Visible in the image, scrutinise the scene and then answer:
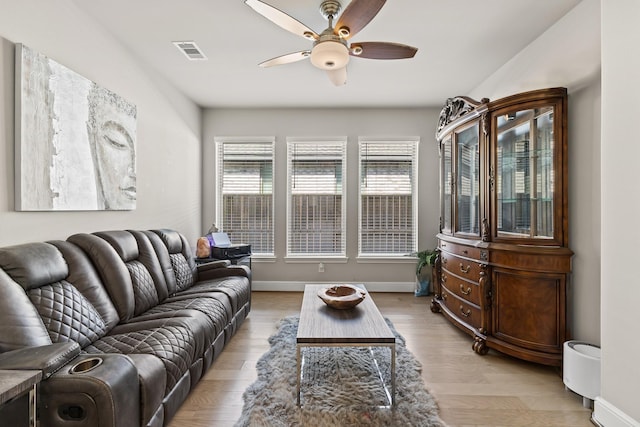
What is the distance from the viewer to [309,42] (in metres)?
2.95

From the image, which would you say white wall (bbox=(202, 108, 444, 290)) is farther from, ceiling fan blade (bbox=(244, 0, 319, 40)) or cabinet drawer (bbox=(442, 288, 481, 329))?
ceiling fan blade (bbox=(244, 0, 319, 40))

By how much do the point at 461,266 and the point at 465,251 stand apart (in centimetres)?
18

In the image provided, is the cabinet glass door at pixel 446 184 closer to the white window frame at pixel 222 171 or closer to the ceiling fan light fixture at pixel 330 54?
the ceiling fan light fixture at pixel 330 54

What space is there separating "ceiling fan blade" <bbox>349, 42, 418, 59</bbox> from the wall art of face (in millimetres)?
2060

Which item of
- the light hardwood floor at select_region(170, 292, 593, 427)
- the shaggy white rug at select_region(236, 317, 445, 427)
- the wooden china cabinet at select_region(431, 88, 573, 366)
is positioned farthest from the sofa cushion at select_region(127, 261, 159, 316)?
the wooden china cabinet at select_region(431, 88, 573, 366)

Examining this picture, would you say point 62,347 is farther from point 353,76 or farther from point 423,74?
point 423,74

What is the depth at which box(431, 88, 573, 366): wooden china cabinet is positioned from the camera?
2.41 meters

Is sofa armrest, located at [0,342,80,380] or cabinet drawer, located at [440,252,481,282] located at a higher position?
cabinet drawer, located at [440,252,481,282]

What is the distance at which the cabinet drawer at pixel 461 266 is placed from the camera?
297 centimetres

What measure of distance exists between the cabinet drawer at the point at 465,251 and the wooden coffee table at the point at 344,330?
1125 millimetres

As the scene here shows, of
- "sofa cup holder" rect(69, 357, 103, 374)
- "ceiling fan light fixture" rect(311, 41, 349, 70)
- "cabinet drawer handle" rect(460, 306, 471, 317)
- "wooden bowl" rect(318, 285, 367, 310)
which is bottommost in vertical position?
"cabinet drawer handle" rect(460, 306, 471, 317)

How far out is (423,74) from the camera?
3609mm

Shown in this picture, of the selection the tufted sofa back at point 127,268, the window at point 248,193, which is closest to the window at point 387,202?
the window at point 248,193

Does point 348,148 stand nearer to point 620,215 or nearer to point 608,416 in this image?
point 620,215
